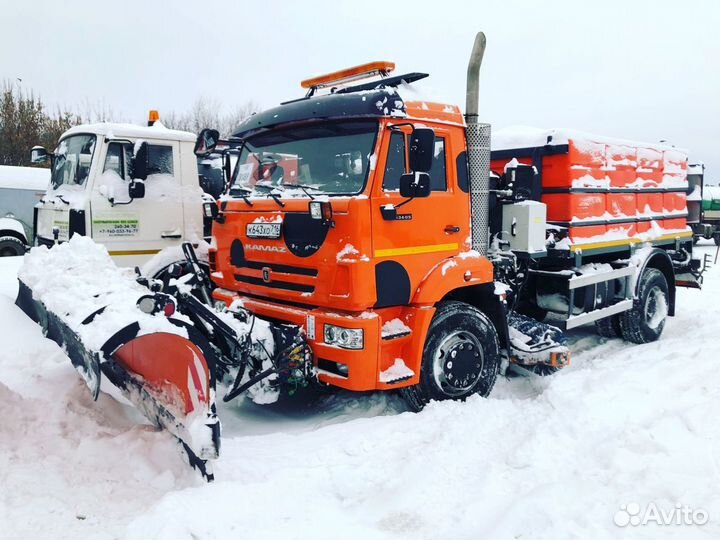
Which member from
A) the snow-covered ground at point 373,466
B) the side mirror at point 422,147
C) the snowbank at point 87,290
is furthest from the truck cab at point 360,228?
the snowbank at point 87,290

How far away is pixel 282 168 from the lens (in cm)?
512

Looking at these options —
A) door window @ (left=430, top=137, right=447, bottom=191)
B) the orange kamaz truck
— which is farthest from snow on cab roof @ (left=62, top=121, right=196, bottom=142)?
door window @ (left=430, top=137, right=447, bottom=191)

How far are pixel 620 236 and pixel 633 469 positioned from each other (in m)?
4.21

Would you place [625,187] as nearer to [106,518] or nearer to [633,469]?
[633,469]

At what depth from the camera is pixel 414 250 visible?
477 centimetres

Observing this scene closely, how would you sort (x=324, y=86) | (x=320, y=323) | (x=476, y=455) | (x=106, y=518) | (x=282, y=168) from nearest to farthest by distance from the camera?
(x=106, y=518) < (x=476, y=455) < (x=320, y=323) < (x=282, y=168) < (x=324, y=86)

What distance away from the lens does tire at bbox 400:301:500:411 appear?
16.1 feet

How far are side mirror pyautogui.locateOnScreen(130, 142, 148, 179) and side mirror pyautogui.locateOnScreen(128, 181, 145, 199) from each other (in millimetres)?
85

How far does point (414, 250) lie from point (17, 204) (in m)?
13.2

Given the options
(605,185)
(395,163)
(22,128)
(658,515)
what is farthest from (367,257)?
(22,128)

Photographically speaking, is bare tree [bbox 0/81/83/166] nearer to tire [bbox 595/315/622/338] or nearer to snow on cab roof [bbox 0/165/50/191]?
snow on cab roof [bbox 0/165/50/191]

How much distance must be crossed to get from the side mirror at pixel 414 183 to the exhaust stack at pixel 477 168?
3.21ft

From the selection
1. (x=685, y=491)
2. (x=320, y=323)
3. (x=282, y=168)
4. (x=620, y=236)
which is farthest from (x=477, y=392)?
(x=620, y=236)

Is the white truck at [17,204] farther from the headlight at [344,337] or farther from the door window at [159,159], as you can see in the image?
the headlight at [344,337]
